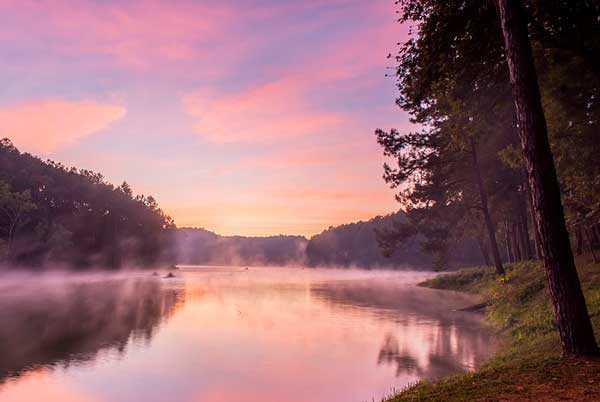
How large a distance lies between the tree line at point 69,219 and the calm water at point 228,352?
51676 mm

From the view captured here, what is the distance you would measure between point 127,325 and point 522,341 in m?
21.0

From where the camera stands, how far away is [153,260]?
440 ft

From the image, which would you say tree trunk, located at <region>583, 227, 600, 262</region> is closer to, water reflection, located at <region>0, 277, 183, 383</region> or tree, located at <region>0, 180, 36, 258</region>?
water reflection, located at <region>0, 277, 183, 383</region>

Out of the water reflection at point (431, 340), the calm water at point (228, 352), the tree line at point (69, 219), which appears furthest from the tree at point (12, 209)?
the water reflection at point (431, 340)

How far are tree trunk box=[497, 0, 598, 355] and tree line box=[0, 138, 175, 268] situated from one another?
75501 mm

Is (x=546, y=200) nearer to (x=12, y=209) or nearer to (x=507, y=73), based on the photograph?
(x=507, y=73)

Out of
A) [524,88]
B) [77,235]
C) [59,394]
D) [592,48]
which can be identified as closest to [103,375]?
[59,394]

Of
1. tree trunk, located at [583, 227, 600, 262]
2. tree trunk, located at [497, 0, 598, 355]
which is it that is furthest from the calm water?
tree trunk, located at [583, 227, 600, 262]

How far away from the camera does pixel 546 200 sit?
9.96 meters

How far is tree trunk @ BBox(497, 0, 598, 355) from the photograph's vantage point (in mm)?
9680

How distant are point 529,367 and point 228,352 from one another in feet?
43.6

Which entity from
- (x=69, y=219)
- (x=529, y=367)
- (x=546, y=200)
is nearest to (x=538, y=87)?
(x=546, y=200)

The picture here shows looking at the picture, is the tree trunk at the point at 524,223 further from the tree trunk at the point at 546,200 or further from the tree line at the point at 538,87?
the tree trunk at the point at 546,200

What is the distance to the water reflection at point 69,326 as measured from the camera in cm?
1794
